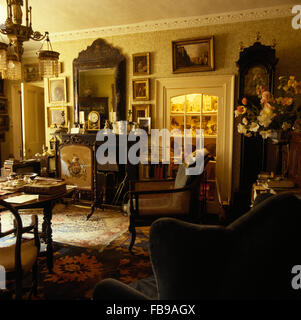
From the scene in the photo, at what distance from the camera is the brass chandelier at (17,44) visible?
8.10 ft

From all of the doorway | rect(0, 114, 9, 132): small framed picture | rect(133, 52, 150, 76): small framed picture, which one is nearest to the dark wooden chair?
rect(133, 52, 150, 76): small framed picture

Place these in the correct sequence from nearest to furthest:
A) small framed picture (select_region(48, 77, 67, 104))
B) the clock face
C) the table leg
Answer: the table leg, the clock face, small framed picture (select_region(48, 77, 67, 104))

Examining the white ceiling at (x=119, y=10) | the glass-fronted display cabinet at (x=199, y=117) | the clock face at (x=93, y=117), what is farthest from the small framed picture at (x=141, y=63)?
the clock face at (x=93, y=117)

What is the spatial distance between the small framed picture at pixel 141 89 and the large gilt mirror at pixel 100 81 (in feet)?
0.67

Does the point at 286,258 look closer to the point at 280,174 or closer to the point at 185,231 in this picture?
the point at 185,231

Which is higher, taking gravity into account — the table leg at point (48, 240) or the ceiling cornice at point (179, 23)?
the ceiling cornice at point (179, 23)

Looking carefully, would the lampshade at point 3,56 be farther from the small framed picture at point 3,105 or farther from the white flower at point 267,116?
the small framed picture at point 3,105

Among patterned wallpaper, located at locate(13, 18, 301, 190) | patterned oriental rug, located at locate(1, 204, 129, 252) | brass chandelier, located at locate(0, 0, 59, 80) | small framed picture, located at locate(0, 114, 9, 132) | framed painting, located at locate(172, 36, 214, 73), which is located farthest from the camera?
small framed picture, located at locate(0, 114, 9, 132)

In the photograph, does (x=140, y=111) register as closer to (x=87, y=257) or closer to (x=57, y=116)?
(x=57, y=116)

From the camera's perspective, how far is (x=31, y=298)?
215cm

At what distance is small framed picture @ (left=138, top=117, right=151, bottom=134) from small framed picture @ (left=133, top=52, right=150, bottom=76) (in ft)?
2.36

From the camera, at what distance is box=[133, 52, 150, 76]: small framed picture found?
4582 mm

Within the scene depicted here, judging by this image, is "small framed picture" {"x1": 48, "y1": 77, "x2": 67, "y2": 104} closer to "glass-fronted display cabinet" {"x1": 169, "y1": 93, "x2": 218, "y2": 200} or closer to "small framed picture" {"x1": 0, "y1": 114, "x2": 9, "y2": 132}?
"small framed picture" {"x1": 0, "y1": 114, "x2": 9, "y2": 132}

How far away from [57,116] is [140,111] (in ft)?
5.52
